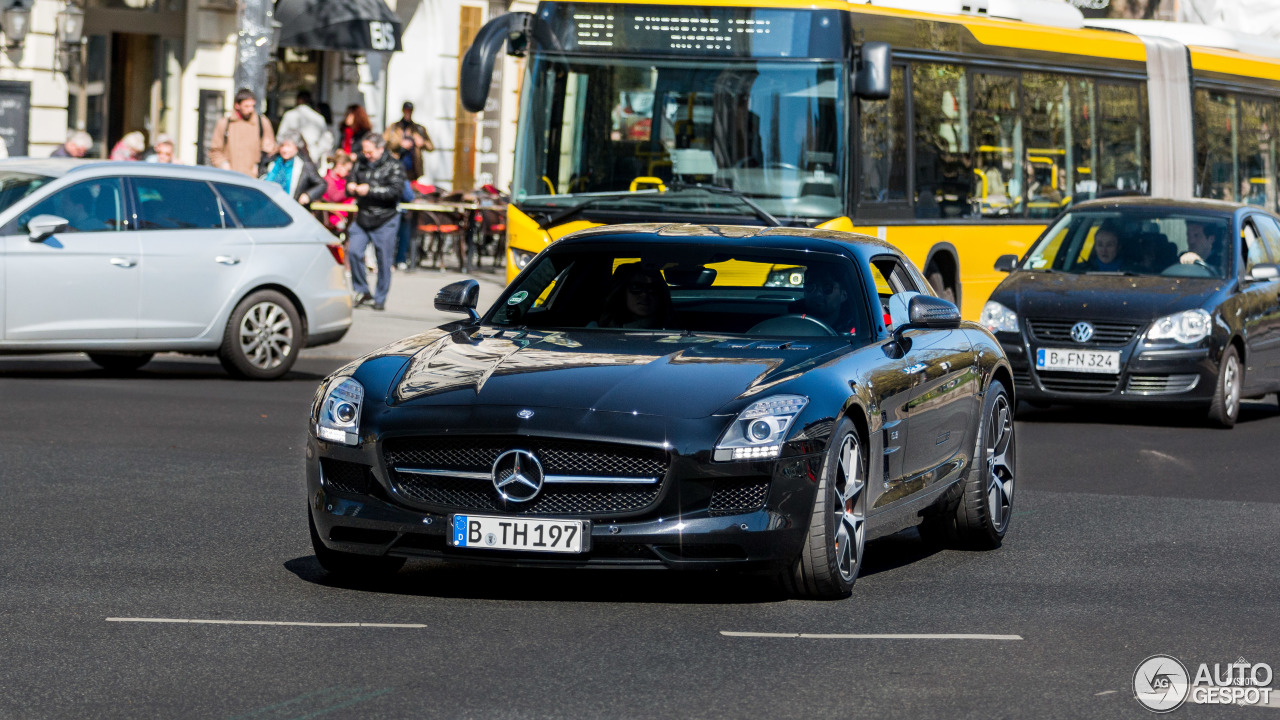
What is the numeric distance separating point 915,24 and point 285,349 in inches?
233

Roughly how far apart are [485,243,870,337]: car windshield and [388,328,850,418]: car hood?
0.80 ft

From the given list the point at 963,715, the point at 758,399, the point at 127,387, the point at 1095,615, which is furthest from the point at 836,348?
the point at 127,387

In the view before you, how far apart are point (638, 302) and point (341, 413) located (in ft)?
5.09

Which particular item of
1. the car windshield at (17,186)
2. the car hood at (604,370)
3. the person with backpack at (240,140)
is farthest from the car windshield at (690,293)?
the person with backpack at (240,140)

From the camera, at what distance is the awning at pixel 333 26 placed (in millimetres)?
30203

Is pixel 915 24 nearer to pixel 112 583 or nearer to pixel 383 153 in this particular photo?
pixel 383 153

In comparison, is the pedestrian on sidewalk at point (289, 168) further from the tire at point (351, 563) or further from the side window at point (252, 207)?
the tire at point (351, 563)

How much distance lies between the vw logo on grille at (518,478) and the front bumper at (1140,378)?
8482 millimetres

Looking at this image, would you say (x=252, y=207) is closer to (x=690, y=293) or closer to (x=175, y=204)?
(x=175, y=204)

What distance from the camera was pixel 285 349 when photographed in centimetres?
1691

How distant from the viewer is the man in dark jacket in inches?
901

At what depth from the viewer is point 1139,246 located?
16188 mm

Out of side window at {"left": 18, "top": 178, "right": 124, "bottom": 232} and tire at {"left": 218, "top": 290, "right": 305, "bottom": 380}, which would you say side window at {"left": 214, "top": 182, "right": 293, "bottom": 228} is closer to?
tire at {"left": 218, "top": 290, "right": 305, "bottom": 380}

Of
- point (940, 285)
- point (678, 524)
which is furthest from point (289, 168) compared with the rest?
point (678, 524)
